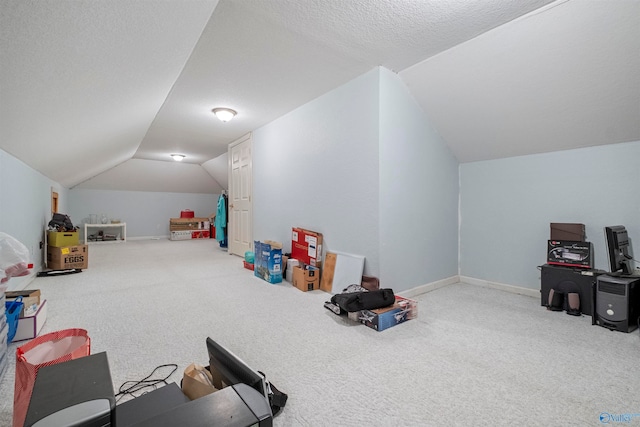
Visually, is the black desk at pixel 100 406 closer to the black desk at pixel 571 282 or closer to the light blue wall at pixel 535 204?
the black desk at pixel 571 282

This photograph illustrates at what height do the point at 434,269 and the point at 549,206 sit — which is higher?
the point at 549,206

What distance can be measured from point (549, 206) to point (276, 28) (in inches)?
124

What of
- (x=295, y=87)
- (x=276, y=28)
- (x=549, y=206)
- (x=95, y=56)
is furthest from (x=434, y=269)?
(x=95, y=56)

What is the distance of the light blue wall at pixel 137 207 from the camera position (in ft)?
25.5

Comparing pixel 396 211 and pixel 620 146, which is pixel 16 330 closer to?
pixel 396 211

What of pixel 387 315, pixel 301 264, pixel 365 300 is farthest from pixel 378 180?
pixel 301 264

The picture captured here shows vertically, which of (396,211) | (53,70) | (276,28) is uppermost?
(276,28)

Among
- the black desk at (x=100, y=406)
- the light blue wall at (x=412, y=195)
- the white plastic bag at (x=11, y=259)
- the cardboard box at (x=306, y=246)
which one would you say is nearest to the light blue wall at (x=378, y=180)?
the light blue wall at (x=412, y=195)

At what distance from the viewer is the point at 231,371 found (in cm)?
115

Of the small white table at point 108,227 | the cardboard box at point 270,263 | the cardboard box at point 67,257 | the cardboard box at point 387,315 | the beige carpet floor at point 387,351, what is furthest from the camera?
the small white table at point 108,227

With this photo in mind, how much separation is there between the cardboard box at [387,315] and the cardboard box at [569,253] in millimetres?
1506

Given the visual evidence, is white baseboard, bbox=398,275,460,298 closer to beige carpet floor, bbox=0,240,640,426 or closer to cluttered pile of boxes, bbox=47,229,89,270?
beige carpet floor, bbox=0,240,640,426

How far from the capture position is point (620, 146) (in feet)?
8.47

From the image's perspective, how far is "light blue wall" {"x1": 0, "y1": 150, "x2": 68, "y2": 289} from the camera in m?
2.73
